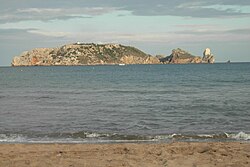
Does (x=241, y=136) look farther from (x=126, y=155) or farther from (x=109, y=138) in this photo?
(x=126, y=155)

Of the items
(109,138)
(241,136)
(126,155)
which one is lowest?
(109,138)

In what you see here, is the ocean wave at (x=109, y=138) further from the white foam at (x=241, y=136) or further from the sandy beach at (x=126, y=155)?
the sandy beach at (x=126, y=155)

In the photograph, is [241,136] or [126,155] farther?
[241,136]

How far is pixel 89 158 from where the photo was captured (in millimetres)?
10656

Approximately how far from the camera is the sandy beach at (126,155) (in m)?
9.98

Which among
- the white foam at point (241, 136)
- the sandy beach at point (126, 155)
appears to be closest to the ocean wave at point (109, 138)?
the white foam at point (241, 136)

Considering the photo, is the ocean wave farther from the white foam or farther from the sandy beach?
the sandy beach

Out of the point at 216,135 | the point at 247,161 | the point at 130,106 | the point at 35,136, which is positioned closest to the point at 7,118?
the point at 35,136

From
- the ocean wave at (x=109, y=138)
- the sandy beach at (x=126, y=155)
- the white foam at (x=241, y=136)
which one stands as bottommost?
the ocean wave at (x=109, y=138)

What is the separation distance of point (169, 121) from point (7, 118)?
9.03 m

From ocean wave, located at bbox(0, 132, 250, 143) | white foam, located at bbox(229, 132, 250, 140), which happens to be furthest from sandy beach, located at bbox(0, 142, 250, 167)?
white foam, located at bbox(229, 132, 250, 140)

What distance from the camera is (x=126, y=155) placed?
11.1 metres

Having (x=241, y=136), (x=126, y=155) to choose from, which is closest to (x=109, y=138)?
(x=126, y=155)

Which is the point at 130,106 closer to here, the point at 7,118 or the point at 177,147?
the point at 7,118
